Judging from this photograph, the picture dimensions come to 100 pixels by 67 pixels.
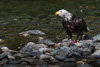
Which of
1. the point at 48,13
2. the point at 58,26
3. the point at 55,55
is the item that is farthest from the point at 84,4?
the point at 55,55

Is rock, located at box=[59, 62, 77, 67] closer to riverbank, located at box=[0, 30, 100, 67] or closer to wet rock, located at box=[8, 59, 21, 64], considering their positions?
riverbank, located at box=[0, 30, 100, 67]

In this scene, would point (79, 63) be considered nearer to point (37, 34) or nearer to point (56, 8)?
point (37, 34)

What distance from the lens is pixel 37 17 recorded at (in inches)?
839

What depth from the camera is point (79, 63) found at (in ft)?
36.4

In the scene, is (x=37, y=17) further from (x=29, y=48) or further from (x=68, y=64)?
(x=68, y=64)

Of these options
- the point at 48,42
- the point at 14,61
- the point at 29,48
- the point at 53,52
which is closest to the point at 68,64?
the point at 53,52

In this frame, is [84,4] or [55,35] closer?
[55,35]

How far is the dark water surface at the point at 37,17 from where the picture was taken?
15.7 metres

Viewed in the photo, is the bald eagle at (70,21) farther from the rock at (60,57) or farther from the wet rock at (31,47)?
the rock at (60,57)

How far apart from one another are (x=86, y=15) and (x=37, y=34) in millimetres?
6263

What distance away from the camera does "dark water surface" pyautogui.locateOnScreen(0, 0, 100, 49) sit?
620 inches

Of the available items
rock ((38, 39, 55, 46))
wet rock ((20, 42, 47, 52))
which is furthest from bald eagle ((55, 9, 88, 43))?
wet rock ((20, 42, 47, 52))

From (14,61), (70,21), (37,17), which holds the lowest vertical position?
(37,17)

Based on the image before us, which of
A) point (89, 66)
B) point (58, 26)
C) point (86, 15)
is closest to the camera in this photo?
point (89, 66)
